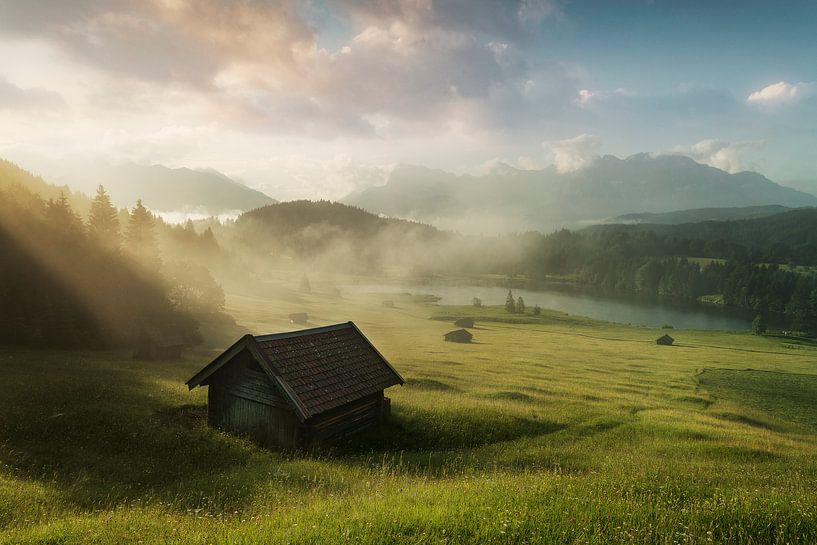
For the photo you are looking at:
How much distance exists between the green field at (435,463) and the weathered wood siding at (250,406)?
1005 millimetres

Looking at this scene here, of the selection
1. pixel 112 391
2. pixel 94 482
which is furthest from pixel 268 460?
pixel 112 391

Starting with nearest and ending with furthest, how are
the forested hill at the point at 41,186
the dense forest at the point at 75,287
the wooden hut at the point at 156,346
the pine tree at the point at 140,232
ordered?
the wooden hut at the point at 156,346
the dense forest at the point at 75,287
the pine tree at the point at 140,232
the forested hill at the point at 41,186

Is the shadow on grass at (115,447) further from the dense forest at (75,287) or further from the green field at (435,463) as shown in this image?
the dense forest at (75,287)

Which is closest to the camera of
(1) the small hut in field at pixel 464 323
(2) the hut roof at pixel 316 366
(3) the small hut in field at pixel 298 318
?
(2) the hut roof at pixel 316 366

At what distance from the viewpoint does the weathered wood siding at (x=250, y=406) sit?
2014cm

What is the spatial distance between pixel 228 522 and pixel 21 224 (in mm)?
58831

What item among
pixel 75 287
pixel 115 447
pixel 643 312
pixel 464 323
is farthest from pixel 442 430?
pixel 643 312

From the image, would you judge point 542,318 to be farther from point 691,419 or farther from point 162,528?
point 162,528

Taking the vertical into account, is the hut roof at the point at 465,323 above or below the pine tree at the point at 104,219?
below

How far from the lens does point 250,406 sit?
21.3 m

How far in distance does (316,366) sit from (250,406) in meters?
3.68

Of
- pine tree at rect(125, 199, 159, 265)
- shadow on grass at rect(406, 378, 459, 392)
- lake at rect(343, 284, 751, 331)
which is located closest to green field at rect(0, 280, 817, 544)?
shadow on grass at rect(406, 378, 459, 392)

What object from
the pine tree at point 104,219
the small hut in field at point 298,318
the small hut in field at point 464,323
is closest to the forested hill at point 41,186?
the pine tree at point 104,219

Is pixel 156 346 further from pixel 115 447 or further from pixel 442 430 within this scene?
pixel 442 430
